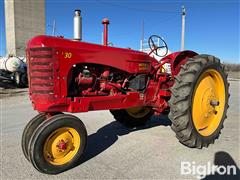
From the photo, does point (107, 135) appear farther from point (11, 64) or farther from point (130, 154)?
point (11, 64)

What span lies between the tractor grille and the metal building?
1398 inches

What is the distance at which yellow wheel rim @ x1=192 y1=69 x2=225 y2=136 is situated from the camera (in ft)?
13.8

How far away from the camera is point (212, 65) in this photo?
14.3ft

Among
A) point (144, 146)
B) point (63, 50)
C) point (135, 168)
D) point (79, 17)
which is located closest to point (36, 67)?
point (63, 50)

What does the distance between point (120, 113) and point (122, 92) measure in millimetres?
1083

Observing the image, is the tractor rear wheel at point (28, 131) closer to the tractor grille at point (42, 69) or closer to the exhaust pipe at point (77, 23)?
the tractor grille at point (42, 69)

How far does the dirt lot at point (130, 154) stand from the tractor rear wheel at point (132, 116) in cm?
16

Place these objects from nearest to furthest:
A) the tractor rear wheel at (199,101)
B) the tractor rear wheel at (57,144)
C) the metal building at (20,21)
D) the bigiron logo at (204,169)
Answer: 1. the tractor rear wheel at (57,144)
2. the bigiron logo at (204,169)
3. the tractor rear wheel at (199,101)
4. the metal building at (20,21)

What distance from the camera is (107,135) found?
4855mm

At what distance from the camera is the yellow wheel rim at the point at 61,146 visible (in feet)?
10.5

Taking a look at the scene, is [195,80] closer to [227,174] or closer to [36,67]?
[227,174]

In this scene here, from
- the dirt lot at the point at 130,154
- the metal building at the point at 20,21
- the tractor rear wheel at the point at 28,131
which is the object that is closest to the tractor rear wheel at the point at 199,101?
the dirt lot at the point at 130,154

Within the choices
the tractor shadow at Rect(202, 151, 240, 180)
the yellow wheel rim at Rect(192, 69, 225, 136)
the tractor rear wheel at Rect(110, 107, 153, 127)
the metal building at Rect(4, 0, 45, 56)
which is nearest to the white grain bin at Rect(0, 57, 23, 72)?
the tractor rear wheel at Rect(110, 107, 153, 127)

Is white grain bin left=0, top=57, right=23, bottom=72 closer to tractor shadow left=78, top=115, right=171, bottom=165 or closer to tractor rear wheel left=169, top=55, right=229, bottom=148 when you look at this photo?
tractor shadow left=78, top=115, right=171, bottom=165
